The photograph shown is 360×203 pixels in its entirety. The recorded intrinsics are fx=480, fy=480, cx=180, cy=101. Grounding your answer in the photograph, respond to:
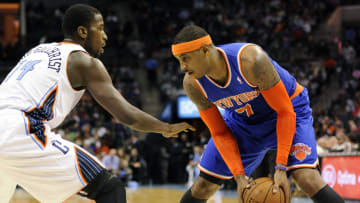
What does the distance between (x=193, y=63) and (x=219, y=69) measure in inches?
8.6

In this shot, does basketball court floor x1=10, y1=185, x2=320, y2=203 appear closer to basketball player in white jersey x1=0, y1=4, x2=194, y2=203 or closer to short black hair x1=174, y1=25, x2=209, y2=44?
short black hair x1=174, y1=25, x2=209, y2=44

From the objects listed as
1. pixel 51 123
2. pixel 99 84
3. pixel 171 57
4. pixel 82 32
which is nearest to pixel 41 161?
pixel 51 123

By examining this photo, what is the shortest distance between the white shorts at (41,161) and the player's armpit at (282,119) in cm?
138

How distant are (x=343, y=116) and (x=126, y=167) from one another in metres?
6.35

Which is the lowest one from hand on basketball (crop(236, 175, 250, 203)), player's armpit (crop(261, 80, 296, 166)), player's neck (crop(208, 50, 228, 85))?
hand on basketball (crop(236, 175, 250, 203))

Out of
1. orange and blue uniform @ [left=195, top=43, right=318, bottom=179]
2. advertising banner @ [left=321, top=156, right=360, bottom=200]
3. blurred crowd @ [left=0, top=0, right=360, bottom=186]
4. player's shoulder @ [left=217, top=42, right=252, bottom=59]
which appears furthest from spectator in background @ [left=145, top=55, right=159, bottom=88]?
player's shoulder @ [left=217, top=42, right=252, bottom=59]

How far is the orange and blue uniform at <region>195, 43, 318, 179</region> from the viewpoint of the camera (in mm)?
3482

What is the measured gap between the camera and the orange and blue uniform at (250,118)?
3482 millimetres

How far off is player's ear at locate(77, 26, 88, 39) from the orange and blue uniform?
3.23 feet

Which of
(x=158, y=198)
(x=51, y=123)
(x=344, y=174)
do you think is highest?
(x=51, y=123)

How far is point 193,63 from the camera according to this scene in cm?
335

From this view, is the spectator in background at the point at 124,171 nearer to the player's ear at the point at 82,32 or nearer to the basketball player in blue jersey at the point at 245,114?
the basketball player in blue jersey at the point at 245,114

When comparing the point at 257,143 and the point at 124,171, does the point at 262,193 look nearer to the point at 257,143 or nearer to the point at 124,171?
the point at 257,143

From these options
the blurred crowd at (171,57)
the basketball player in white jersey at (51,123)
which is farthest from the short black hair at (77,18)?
the blurred crowd at (171,57)
